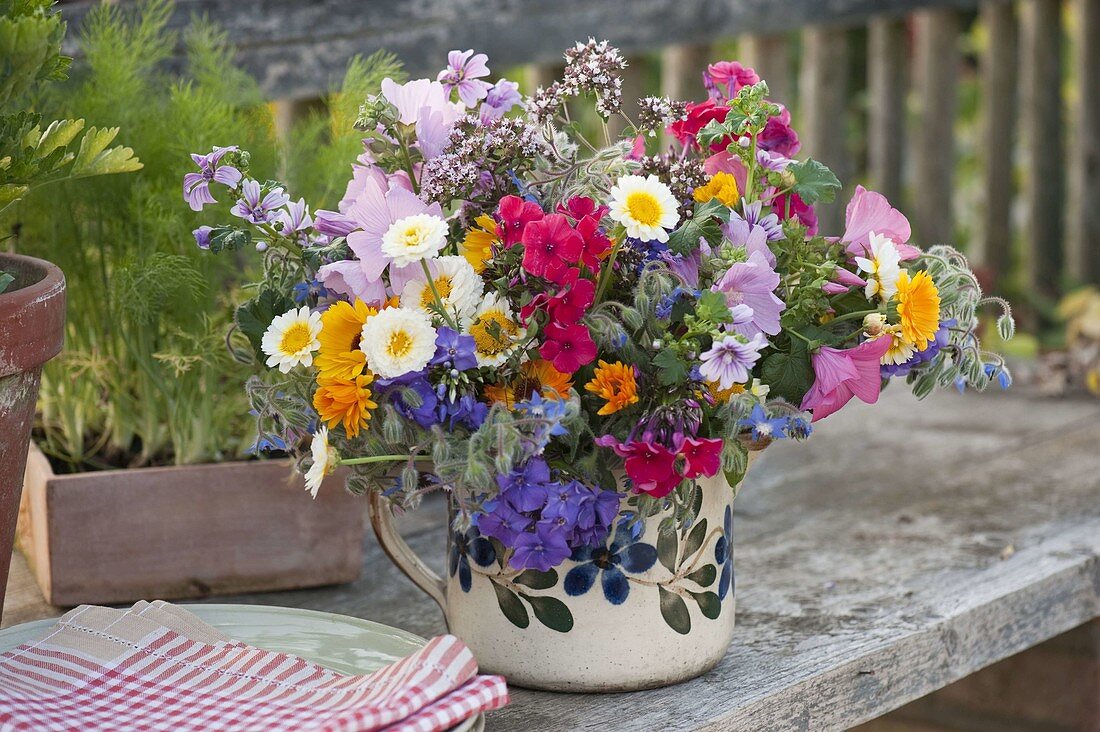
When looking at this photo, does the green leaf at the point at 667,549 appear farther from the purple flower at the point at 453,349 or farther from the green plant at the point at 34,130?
the green plant at the point at 34,130

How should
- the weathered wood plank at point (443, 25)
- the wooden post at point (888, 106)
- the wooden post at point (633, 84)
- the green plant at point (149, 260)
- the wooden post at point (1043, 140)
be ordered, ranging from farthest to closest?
the wooden post at point (1043, 140)
the wooden post at point (888, 106)
the wooden post at point (633, 84)
the weathered wood plank at point (443, 25)
the green plant at point (149, 260)

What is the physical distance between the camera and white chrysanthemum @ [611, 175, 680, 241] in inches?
27.9

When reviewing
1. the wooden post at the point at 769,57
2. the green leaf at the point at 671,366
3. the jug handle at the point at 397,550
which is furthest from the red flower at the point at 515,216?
the wooden post at the point at 769,57

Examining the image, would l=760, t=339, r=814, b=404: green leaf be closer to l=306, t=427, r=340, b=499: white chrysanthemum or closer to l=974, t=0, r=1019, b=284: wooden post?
l=306, t=427, r=340, b=499: white chrysanthemum

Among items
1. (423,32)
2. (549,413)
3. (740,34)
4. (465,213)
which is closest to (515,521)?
(549,413)

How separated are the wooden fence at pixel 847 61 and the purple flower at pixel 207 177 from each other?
0.62 metres

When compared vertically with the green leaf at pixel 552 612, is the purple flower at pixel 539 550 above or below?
above

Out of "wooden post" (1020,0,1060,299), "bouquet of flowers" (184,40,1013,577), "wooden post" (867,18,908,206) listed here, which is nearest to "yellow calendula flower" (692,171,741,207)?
"bouquet of flowers" (184,40,1013,577)

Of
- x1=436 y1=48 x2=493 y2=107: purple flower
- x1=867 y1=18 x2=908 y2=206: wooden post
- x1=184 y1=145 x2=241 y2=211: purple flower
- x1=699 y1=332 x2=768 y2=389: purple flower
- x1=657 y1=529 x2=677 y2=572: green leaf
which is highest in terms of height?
x1=867 y1=18 x2=908 y2=206: wooden post

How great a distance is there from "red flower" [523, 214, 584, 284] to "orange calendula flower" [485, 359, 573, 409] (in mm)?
65

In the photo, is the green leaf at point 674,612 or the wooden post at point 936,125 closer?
the green leaf at point 674,612

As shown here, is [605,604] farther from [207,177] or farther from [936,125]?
[936,125]

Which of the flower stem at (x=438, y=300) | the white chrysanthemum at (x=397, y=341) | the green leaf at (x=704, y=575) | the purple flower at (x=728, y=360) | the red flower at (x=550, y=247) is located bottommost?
the green leaf at (x=704, y=575)

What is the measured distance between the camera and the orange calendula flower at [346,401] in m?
0.72
